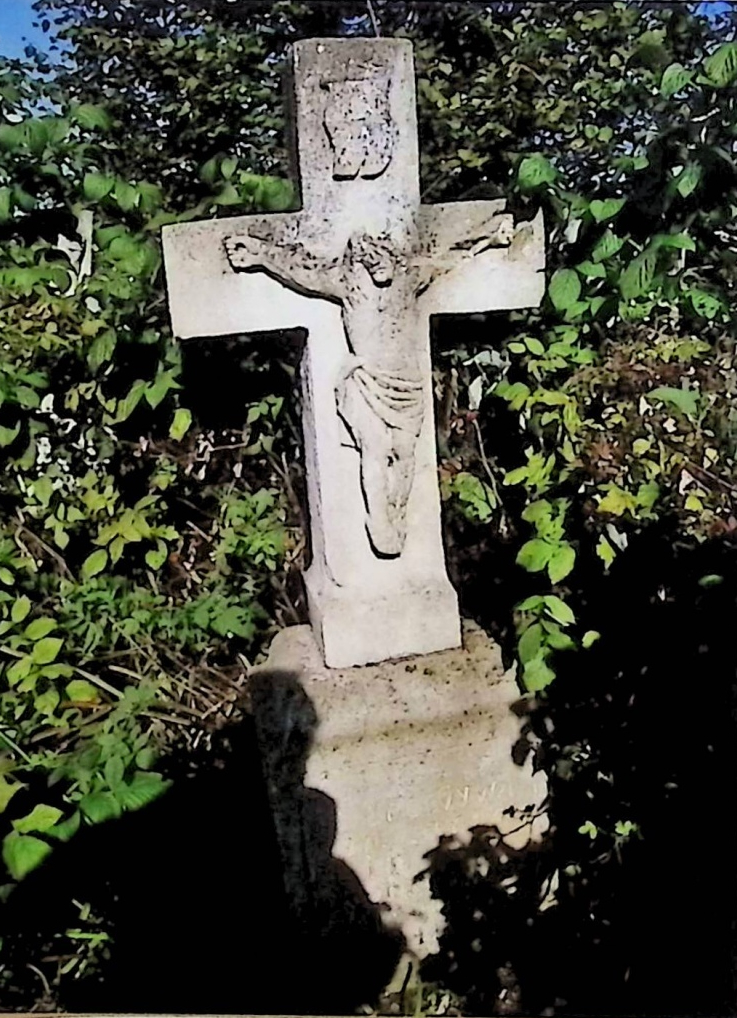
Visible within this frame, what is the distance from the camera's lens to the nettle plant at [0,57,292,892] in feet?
7.29

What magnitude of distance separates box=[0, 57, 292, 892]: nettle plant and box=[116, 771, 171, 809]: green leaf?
1.22 ft

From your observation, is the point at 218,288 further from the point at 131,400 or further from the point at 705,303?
the point at 705,303

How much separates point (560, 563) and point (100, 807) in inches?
32.0

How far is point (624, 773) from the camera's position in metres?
1.93

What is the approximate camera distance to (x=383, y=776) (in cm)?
185

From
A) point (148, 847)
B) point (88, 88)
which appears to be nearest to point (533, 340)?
point (148, 847)

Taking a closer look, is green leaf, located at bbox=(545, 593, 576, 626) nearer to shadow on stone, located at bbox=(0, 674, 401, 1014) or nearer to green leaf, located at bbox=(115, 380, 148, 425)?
shadow on stone, located at bbox=(0, 674, 401, 1014)

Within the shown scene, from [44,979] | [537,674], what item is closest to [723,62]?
[537,674]

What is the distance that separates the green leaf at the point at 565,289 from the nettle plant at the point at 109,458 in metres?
0.58

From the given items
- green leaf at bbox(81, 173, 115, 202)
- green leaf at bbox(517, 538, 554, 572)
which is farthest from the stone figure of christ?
green leaf at bbox(81, 173, 115, 202)

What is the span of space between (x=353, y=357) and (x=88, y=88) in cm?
137

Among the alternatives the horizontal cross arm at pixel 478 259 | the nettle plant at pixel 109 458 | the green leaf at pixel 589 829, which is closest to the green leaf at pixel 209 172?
the nettle plant at pixel 109 458

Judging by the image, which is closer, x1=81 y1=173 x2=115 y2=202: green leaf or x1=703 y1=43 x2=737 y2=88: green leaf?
x1=703 y1=43 x2=737 y2=88: green leaf

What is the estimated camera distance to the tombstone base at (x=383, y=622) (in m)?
1.89
